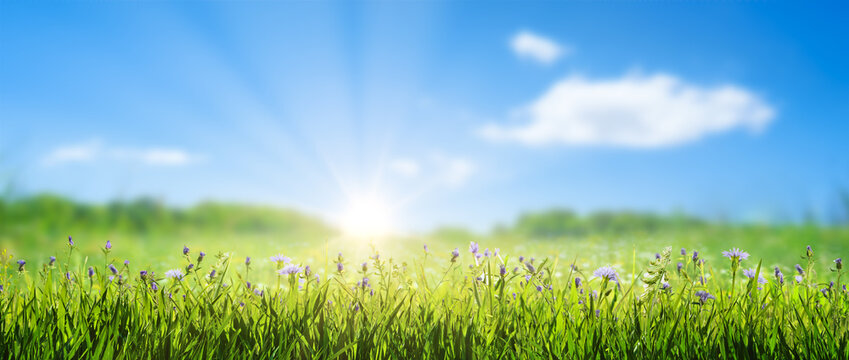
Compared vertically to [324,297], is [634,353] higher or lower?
lower

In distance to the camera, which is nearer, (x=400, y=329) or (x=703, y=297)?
(x=400, y=329)

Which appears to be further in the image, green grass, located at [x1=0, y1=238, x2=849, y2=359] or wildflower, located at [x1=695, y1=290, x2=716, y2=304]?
wildflower, located at [x1=695, y1=290, x2=716, y2=304]

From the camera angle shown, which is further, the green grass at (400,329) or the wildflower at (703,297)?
the wildflower at (703,297)

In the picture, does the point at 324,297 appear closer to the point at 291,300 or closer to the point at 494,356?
the point at 291,300

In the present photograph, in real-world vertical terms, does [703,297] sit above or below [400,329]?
above

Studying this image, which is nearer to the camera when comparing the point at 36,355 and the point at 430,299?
the point at 36,355

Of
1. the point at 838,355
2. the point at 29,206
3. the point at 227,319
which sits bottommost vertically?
the point at 838,355

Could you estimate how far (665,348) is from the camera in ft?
10.0

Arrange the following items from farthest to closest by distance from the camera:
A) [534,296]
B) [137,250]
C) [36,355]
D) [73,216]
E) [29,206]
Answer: [73,216] < [29,206] < [137,250] < [534,296] < [36,355]

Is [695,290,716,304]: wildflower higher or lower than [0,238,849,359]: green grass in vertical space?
higher

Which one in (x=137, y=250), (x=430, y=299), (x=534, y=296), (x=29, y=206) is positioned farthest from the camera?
(x=29, y=206)

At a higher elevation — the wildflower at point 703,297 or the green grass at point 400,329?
the wildflower at point 703,297

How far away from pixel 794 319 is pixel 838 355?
72cm

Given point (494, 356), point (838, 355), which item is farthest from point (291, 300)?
point (838, 355)
